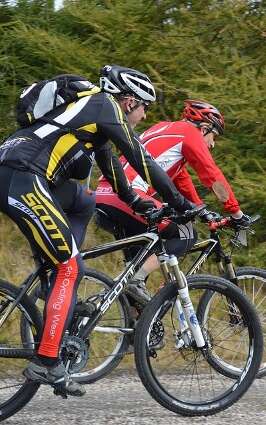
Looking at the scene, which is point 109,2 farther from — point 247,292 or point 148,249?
point 148,249

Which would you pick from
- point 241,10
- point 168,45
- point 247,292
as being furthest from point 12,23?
point 247,292

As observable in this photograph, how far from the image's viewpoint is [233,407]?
15.4 feet

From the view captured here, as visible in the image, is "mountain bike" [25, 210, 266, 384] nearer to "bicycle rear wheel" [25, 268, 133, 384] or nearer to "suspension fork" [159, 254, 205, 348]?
"bicycle rear wheel" [25, 268, 133, 384]

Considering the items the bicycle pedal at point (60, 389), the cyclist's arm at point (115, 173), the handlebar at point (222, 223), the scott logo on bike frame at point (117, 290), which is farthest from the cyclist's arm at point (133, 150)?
the bicycle pedal at point (60, 389)

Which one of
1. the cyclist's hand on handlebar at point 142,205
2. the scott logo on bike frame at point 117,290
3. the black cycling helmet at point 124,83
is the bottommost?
the scott logo on bike frame at point 117,290

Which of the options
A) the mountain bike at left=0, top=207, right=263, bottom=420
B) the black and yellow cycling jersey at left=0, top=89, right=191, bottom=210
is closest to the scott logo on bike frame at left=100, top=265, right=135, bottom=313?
the mountain bike at left=0, top=207, right=263, bottom=420

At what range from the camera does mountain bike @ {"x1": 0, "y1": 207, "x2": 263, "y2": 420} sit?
4.33m

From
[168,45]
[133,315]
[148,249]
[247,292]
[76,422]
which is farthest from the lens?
[168,45]

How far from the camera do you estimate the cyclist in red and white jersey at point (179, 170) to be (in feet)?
17.8

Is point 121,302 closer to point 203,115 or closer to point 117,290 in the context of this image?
point 117,290

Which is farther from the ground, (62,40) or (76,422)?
(62,40)

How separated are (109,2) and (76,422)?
6224 millimetres

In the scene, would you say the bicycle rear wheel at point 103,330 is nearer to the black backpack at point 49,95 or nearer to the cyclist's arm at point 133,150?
the cyclist's arm at point 133,150

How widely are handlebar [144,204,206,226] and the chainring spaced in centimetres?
82
